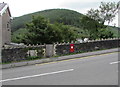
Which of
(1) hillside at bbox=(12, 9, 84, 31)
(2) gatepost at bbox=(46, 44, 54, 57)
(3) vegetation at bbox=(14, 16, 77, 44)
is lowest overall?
(2) gatepost at bbox=(46, 44, 54, 57)

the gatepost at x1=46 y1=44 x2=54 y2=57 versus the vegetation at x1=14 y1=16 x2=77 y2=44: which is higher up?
the vegetation at x1=14 y1=16 x2=77 y2=44

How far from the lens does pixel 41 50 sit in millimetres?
15062

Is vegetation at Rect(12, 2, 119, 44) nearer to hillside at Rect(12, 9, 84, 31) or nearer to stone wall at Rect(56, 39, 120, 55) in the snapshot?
stone wall at Rect(56, 39, 120, 55)

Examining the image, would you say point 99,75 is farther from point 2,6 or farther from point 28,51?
point 2,6

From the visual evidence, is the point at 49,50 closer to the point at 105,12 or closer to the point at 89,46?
the point at 89,46

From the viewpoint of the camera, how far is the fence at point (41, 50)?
13832 mm

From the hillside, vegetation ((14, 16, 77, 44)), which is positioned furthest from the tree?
the hillside

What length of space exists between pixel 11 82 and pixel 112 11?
35.9 m

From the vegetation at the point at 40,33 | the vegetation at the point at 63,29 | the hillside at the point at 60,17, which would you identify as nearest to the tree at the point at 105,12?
the vegetation at the point at 63,29

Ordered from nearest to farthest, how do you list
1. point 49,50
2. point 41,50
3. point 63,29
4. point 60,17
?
point 41,50, point 49,50, point 63,29, point 60,17

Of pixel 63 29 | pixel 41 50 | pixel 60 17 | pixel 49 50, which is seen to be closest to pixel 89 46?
pixel 49 50

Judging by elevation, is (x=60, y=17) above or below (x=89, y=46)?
above

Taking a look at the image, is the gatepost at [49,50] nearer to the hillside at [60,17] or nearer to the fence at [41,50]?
the fence at [41,50]

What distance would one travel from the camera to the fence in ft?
45.4
